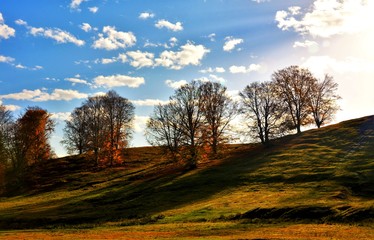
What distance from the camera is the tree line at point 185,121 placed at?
2995 inches

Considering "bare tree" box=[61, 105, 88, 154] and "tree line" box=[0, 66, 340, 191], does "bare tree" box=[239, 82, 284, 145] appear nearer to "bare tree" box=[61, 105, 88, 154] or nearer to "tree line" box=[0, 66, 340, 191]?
"tree line" box=[0, 66, 340, 191]

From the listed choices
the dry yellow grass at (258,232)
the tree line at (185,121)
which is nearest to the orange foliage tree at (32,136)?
the tree line at (185,121)

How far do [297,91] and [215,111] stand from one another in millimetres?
27184

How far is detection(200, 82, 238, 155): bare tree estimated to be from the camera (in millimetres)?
77906

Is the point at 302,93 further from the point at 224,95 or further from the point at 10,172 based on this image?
the point at 10,172

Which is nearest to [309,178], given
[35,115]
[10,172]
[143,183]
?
[143,183]

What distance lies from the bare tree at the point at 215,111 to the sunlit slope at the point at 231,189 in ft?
19.1

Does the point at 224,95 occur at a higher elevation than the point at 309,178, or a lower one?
higher

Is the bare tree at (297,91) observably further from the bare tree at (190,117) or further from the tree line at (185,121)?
the bare tree at (190,117)

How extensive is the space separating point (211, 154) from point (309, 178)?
3203 cm

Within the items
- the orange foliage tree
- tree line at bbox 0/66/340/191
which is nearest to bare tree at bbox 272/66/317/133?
tree line at bbox 0/66/340/191

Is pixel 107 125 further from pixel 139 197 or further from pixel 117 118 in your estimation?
pixel 139 197

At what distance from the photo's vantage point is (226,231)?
28047 mm

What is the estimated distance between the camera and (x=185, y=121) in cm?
7562
